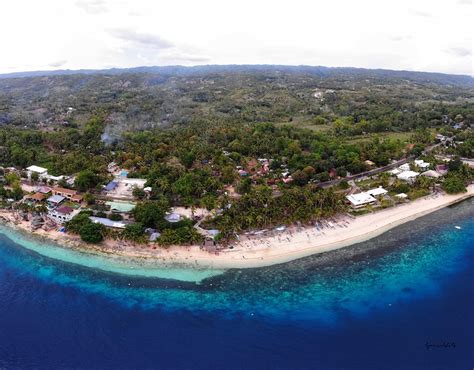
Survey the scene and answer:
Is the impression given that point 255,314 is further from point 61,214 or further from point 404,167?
point 404,167

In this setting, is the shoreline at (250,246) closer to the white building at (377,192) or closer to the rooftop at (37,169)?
the white building at (377,192)

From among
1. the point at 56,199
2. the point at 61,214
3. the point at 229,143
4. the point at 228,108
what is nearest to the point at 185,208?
the point at 61,214

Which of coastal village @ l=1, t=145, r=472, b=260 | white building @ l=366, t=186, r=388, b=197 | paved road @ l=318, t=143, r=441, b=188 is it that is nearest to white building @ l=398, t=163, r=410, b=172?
coastal village @ l=1, t=145, r=472, b=260

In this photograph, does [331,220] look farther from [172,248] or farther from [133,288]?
[133,288]

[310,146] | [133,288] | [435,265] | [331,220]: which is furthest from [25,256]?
[310,146]

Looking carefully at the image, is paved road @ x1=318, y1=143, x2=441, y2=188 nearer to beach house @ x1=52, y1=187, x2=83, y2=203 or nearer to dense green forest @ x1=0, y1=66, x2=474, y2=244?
dense green forest @ x1=0, y1=66, x2=474, y2=244

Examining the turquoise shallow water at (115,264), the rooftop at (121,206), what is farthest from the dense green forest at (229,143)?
the turquoise shallow water at (115,264)
